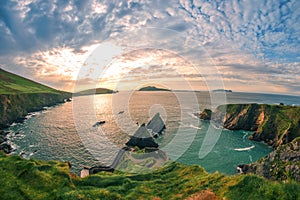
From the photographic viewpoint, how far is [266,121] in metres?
61.2

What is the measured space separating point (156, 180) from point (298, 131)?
50463 mm

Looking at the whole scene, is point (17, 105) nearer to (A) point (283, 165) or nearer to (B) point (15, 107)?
(B) point (15, 107)

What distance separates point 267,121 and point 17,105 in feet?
381

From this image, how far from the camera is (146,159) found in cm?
3678

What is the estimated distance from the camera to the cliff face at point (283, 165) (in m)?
25.0

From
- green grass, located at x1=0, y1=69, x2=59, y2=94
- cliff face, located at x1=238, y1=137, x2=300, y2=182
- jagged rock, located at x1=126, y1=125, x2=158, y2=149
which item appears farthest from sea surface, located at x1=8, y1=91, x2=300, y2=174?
green grass, located at x1=0, y1=69, x2=59, y2=94

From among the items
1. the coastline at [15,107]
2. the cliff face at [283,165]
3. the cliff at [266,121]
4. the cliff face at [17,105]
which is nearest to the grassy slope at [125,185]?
the cliff face at [283,165]

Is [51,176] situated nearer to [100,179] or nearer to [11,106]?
[100,179]

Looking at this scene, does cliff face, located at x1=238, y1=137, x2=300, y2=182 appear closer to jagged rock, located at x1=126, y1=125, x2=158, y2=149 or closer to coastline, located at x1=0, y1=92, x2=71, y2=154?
jagged rock, located at x1=126, y1=125, x2=158, y2=149

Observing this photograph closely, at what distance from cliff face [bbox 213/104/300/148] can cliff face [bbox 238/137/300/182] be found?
26.0 meters

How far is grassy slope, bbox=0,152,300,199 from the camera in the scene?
1505 centimetres

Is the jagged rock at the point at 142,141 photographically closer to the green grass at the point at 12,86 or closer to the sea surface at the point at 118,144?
the sea surface at the point at 118,144

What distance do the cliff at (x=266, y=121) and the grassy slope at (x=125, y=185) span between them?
44.8 metres

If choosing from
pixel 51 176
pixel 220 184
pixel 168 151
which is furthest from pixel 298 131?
pixel 51 176
